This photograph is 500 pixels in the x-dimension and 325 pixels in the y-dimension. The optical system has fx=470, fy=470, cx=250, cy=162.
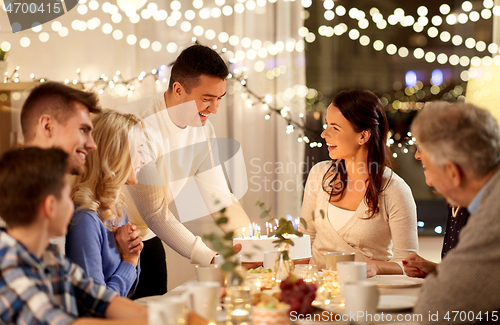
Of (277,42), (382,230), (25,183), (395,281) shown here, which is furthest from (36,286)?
(277,42)

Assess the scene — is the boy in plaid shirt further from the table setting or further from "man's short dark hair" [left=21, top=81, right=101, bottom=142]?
"man's short dark hair" [left=21, top=81, right=101, bottom=142]

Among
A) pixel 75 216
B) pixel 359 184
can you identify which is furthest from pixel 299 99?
pixel 75 216

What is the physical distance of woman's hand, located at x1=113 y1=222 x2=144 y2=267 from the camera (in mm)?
1834

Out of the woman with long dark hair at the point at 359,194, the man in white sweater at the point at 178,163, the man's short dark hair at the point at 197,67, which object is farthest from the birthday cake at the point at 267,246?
the man's short dark hair at the point at 197,67

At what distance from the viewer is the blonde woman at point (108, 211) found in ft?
5.32

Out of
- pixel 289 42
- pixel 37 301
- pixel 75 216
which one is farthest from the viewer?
pixel 289 42

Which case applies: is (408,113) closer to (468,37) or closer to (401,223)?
(468,37)

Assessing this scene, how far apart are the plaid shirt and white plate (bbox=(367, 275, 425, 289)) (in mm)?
984

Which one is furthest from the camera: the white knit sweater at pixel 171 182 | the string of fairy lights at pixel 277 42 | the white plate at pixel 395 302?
the string of fairy lights at pixel 277 42

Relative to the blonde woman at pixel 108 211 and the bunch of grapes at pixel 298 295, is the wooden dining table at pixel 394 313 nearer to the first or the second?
the bunch of grapes at pixel 298 295

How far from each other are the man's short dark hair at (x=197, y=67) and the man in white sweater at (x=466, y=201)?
1591 millimetres

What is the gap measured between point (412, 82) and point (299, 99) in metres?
0.88

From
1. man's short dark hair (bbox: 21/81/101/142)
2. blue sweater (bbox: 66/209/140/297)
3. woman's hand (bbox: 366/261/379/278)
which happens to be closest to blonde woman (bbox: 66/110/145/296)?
blue sweater (bbox: 66/209/140/297)

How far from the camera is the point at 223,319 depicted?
122cm
